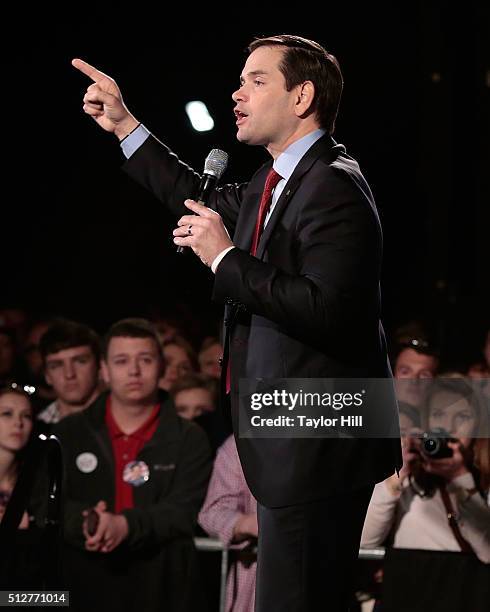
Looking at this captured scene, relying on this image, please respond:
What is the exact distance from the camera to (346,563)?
1.88 meters

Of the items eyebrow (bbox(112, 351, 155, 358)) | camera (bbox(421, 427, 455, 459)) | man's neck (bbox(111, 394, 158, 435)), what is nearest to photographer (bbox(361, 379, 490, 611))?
camera (bbox(421, 427, 455, 459))

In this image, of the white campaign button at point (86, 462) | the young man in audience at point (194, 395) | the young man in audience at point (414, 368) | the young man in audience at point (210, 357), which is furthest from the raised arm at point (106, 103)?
the young man in audience at point (210, 357)

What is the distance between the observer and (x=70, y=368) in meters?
4.41

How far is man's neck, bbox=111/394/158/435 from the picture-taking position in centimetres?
385

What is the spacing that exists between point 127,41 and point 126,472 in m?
3.01

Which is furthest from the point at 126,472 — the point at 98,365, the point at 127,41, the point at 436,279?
the point at 127,41

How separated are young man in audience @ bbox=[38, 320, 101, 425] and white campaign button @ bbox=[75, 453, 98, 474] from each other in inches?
24.9

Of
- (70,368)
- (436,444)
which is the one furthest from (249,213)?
(70,368)

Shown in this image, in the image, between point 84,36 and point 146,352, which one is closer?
point 146,352

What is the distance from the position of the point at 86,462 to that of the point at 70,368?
76 cm

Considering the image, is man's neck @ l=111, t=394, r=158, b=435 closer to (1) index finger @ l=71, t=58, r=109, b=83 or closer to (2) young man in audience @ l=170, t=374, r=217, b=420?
(2) young man in audience @ l=170, t=374, r=217, b=420

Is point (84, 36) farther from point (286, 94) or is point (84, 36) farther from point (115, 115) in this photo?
point (286, 94)

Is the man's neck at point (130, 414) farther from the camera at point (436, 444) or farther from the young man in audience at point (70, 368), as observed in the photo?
the camera at point (436, 444)

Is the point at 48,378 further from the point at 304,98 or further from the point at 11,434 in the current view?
the point at 304,98
